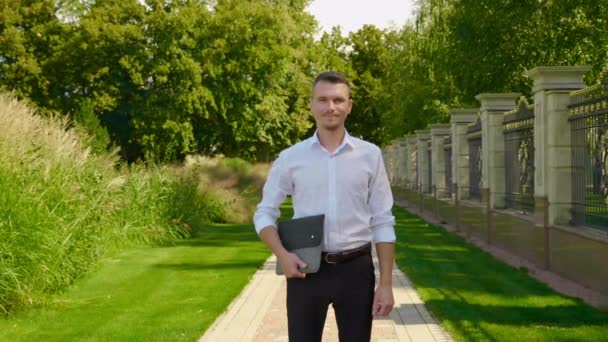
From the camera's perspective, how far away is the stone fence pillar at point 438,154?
1163 inches

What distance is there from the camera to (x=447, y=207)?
26703 millimetres

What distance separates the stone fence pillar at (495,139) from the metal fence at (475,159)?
6.72 feet

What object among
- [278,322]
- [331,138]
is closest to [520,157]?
[278,322]

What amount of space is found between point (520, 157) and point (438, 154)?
42.3ft

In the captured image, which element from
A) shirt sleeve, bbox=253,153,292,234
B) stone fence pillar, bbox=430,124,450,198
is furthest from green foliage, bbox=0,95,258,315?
stone fence pillar, bbox=430,124,450,198

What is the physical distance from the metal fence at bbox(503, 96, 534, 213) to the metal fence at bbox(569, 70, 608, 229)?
2411 millimetres

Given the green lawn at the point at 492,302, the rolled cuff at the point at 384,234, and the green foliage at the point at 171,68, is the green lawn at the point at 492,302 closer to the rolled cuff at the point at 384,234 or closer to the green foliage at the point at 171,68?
the rolled cuff at the point at 384,234

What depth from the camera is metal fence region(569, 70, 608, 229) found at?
1191cm

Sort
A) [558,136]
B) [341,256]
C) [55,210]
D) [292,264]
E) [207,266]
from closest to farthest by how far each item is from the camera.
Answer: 1. [292,264]
2. [341,256]
3. [55,210]
4. [558,136]
5. [207,266]

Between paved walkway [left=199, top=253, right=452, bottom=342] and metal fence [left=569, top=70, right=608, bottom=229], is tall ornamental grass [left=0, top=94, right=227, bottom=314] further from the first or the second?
metal fence [left=569, top=70, right=608, bottom=229]

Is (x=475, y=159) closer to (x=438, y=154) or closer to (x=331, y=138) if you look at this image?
(x=438, y=154)

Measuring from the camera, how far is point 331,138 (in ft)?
14.1

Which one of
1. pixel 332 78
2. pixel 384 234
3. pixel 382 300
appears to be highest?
pixel 332 78

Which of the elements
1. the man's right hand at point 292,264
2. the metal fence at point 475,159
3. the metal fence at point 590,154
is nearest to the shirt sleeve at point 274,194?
the man's right hand at point 292,264
